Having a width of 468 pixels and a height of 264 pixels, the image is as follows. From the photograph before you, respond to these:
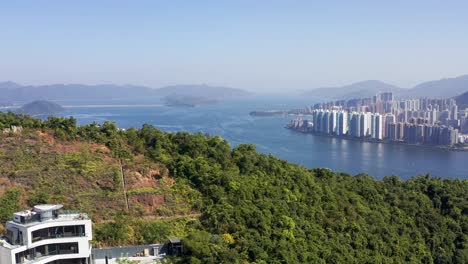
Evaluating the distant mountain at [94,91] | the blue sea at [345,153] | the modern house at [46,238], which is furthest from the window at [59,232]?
the distant mountain at [94,91]

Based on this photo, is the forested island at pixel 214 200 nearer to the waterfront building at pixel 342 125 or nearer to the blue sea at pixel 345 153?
the blue sea at pixel 345 153

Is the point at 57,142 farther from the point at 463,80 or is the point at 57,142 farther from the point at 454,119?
the point at 463,80

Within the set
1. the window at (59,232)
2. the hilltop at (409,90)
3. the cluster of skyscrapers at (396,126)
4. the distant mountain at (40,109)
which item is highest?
the hilltop at (409,90)

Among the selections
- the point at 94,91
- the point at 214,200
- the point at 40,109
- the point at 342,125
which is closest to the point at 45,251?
the point at 214,200

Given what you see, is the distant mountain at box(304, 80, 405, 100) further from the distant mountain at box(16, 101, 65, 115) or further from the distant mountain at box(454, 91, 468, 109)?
the distant mountain at box(16, 101, 65, 115)

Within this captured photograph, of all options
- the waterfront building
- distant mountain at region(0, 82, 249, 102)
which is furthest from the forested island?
distant mountain at region(0, 82, 249, 102)

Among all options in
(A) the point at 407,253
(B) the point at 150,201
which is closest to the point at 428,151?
(A) the point at 407,253

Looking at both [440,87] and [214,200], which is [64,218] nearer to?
[214,200]
